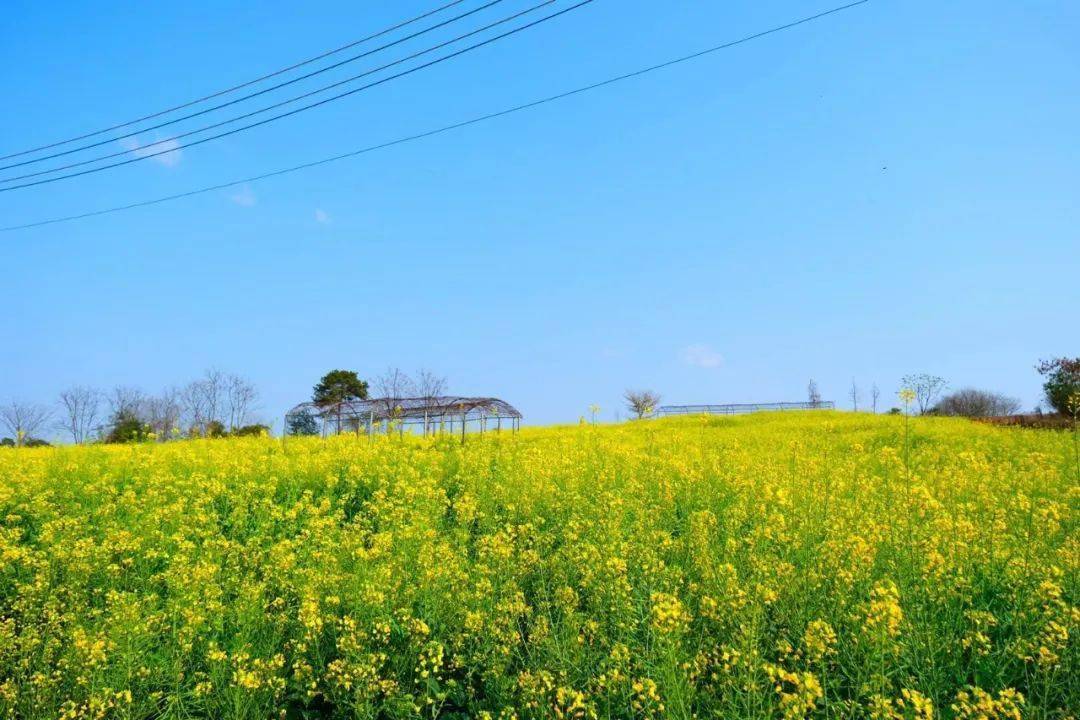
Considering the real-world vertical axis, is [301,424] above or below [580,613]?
above

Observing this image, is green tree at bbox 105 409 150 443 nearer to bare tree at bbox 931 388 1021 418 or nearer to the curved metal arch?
the curved metal arch

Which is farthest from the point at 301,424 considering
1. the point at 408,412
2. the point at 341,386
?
the point at 341,386

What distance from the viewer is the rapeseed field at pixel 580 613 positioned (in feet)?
12.7

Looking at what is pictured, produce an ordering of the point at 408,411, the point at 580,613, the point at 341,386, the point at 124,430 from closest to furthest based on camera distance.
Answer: the point at 580,613 < the point at 408,411 < the point at 124,430 < the point at 341,386

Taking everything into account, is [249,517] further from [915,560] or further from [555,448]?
[915,560]

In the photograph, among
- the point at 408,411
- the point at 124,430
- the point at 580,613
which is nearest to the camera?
the point at 580,613

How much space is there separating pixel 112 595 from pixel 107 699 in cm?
116

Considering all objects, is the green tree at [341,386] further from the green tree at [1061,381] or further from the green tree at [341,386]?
the green tree at [1061,381]

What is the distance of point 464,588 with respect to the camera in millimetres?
5266

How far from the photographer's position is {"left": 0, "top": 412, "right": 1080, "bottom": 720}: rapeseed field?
3.87 m

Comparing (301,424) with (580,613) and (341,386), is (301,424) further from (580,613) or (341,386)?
(341,386)

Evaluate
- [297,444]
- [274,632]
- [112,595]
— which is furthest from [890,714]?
[297,444]

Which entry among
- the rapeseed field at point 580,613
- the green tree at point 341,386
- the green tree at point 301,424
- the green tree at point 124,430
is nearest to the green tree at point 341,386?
the green tree at point 341,386

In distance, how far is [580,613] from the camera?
4375 millimetres
